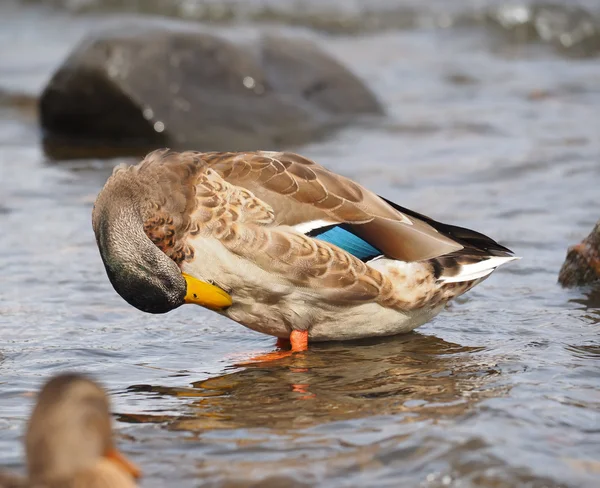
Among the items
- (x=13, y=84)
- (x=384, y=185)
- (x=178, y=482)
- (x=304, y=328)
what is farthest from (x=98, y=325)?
(x=13, y=84)

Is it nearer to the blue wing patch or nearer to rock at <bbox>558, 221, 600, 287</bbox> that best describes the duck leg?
the blue wing patch

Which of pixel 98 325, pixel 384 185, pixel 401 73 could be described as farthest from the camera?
pixel 401 73

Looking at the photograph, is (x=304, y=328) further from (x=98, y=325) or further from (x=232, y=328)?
(x=98, y=325)

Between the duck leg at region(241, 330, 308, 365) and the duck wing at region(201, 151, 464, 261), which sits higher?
the duck wing at region(201, 151, 464, 261)

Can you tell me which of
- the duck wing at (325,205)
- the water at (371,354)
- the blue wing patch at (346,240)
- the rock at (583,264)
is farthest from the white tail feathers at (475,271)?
the rock at (583,264)

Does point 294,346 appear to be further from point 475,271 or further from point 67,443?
point 67,443

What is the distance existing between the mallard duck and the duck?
7.39 feet

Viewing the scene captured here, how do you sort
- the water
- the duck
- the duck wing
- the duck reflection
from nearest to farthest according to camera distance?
the duck, the water, the duck reflection, the duck wing

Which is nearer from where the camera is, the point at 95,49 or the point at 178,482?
the point at 178,482

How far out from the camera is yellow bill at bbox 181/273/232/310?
5953 mm

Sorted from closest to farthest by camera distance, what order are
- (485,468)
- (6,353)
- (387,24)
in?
(485,468)
(6,353)
(387,24)

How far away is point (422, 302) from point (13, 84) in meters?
9.88

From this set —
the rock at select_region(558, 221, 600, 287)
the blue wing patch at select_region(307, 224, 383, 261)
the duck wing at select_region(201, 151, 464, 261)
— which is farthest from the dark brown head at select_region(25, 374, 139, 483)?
the rock at select_region(558, 221, 600, 287)

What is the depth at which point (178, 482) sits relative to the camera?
14.9 feet
